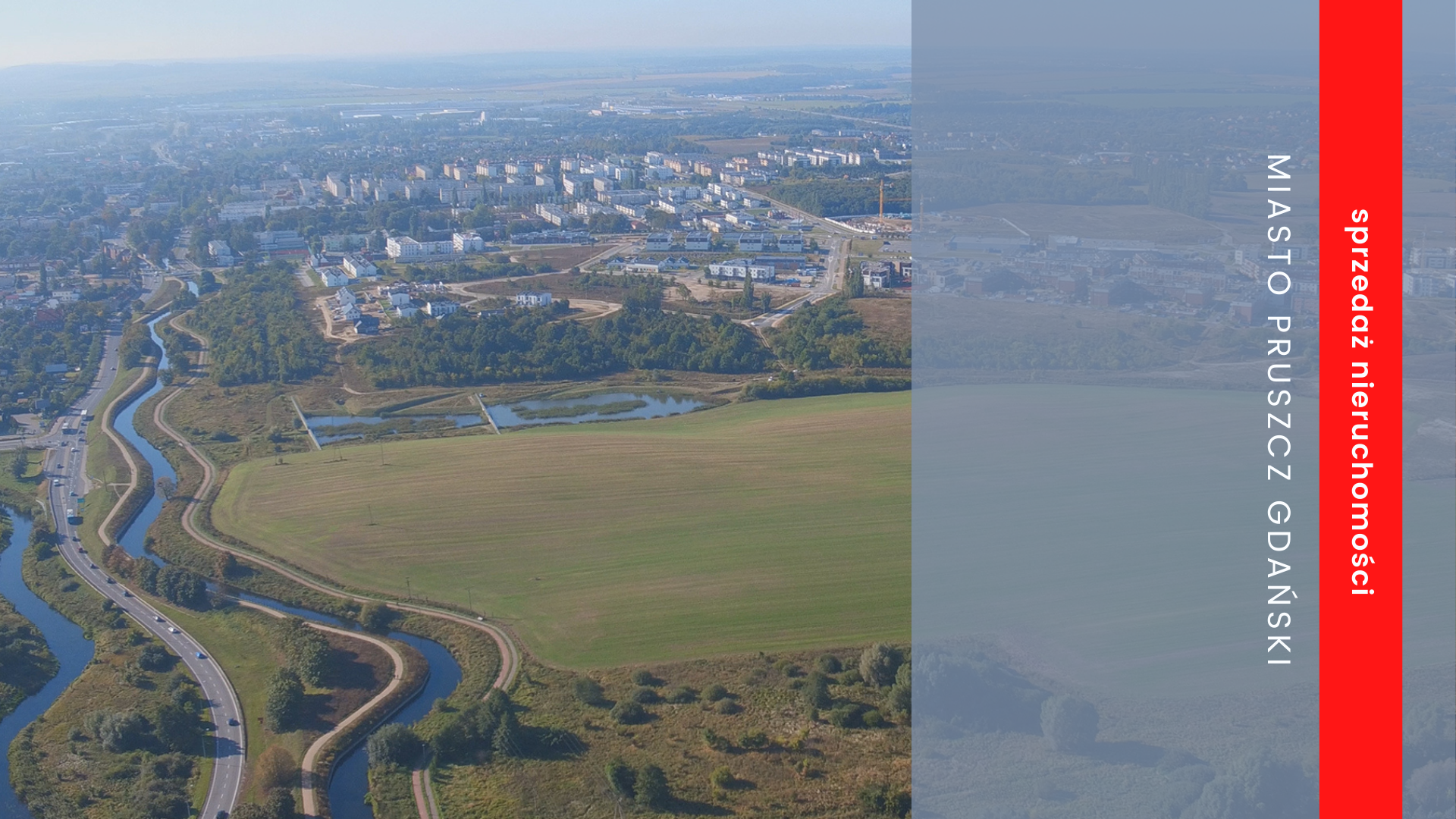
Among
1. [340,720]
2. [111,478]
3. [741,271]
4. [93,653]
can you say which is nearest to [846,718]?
[340,720]

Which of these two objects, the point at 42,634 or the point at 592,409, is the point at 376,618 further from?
the point at 592,409

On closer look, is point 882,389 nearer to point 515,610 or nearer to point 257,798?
point 515,610

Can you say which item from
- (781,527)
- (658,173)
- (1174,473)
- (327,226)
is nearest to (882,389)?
(781,527)

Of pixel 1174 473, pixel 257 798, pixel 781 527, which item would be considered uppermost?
pixel 1174 473

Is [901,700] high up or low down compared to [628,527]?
down

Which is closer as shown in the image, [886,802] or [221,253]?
[886,802]

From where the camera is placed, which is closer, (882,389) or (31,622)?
(31,622)

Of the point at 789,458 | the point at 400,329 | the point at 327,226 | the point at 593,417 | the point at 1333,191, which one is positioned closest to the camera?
the point at 1333,191
